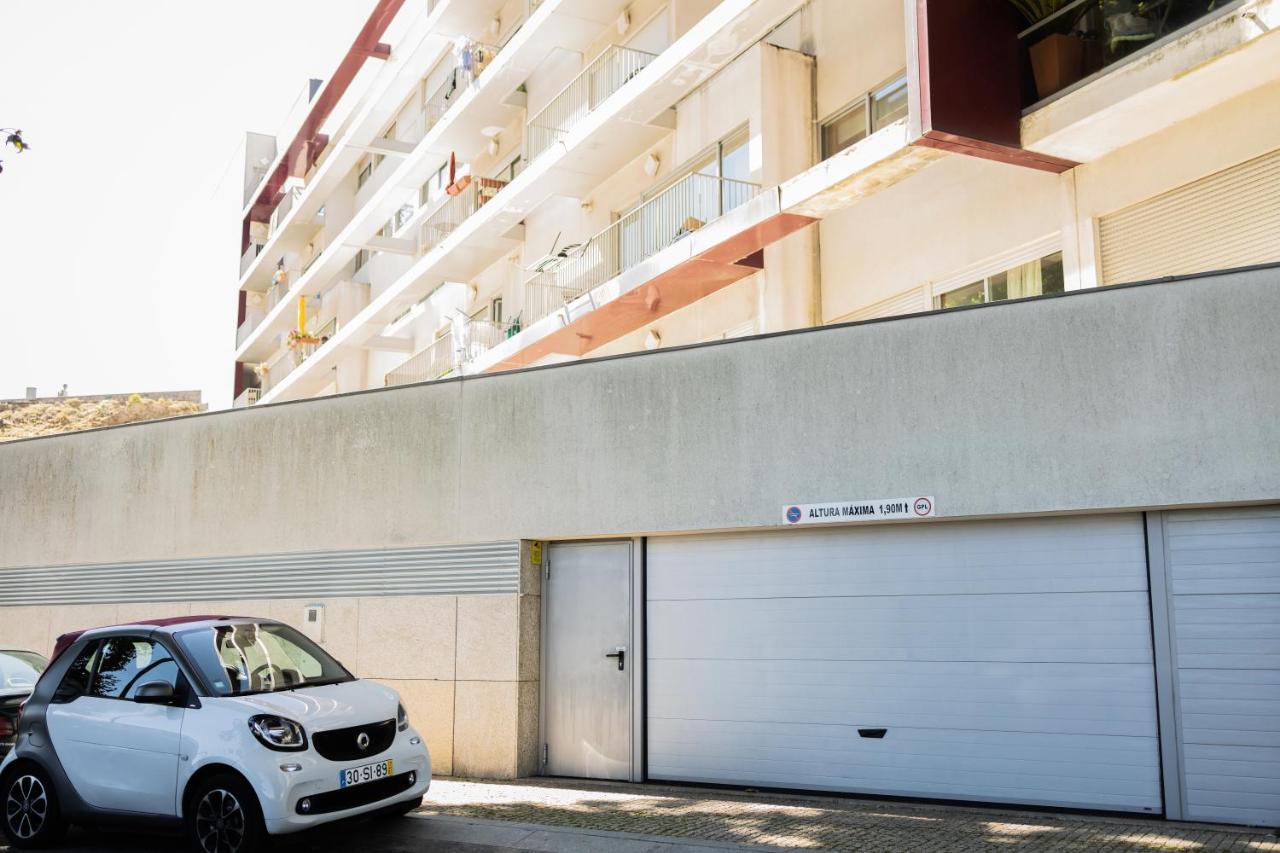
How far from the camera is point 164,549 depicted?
14.7m

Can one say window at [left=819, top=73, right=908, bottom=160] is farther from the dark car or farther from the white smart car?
the dark car

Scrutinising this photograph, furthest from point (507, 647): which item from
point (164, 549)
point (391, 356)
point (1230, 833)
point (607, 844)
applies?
point (391, 356)

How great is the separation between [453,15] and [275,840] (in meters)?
22.7

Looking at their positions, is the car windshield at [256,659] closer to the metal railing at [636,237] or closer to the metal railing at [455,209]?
the metal railing at [636,237]

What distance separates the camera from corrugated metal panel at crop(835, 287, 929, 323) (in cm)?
A: 1434

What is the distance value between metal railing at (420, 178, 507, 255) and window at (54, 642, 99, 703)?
1610 centimetres

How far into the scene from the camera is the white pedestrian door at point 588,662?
1150cm

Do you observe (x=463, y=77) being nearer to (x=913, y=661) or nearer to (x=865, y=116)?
(x=865, y=116)

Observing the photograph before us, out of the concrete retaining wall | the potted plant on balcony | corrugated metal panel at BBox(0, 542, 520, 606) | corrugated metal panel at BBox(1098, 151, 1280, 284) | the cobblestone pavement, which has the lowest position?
the cobblestone pavement

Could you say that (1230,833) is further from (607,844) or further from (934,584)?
(607,844)

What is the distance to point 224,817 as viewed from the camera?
7898 mm

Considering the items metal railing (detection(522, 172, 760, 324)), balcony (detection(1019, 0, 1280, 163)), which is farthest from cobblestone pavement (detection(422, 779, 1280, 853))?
metal railing (detection(522, 172, 760, 324))

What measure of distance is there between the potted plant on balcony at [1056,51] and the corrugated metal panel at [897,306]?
10.1 feet

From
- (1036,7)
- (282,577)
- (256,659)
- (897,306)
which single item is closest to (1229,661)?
(897,306)
